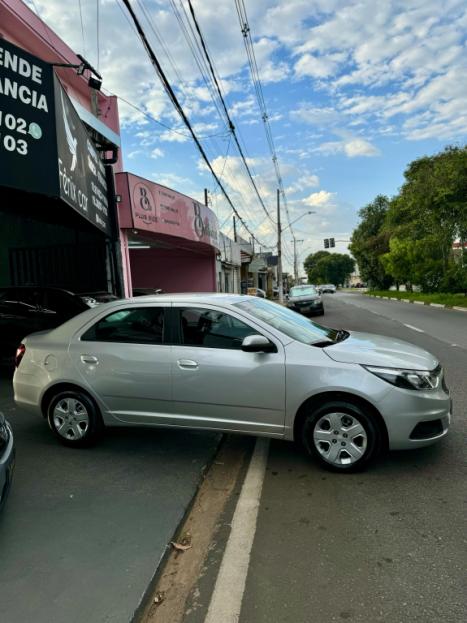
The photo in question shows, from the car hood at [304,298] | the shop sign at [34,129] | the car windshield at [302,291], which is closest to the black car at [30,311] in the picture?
the shop sign at [34,129]

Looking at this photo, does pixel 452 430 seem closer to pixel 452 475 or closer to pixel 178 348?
pixel 452 475

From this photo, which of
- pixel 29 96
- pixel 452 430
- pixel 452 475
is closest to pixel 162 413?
pixel 452 475

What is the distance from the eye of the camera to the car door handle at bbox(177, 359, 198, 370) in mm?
4195

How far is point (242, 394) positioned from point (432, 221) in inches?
865

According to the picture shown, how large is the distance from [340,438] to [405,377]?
74cm

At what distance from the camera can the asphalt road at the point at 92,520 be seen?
8.15ft

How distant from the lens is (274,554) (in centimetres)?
287

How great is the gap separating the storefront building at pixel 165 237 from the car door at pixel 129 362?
298 inches

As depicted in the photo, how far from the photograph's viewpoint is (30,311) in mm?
8477

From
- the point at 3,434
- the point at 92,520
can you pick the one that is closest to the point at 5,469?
the point at 3,434

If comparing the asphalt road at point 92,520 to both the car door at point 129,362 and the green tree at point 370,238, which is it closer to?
the car door at point 129,362

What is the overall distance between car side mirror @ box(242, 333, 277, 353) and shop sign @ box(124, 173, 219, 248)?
864cm

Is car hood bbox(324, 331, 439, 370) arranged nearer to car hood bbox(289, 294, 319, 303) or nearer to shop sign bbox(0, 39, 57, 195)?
shop sign bbox(0, 39, 57, 195)

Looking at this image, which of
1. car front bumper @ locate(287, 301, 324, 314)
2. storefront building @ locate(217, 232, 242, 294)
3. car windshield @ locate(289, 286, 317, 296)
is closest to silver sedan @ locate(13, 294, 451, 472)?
car front bumper @ locate(287, 301, 324, 314)
